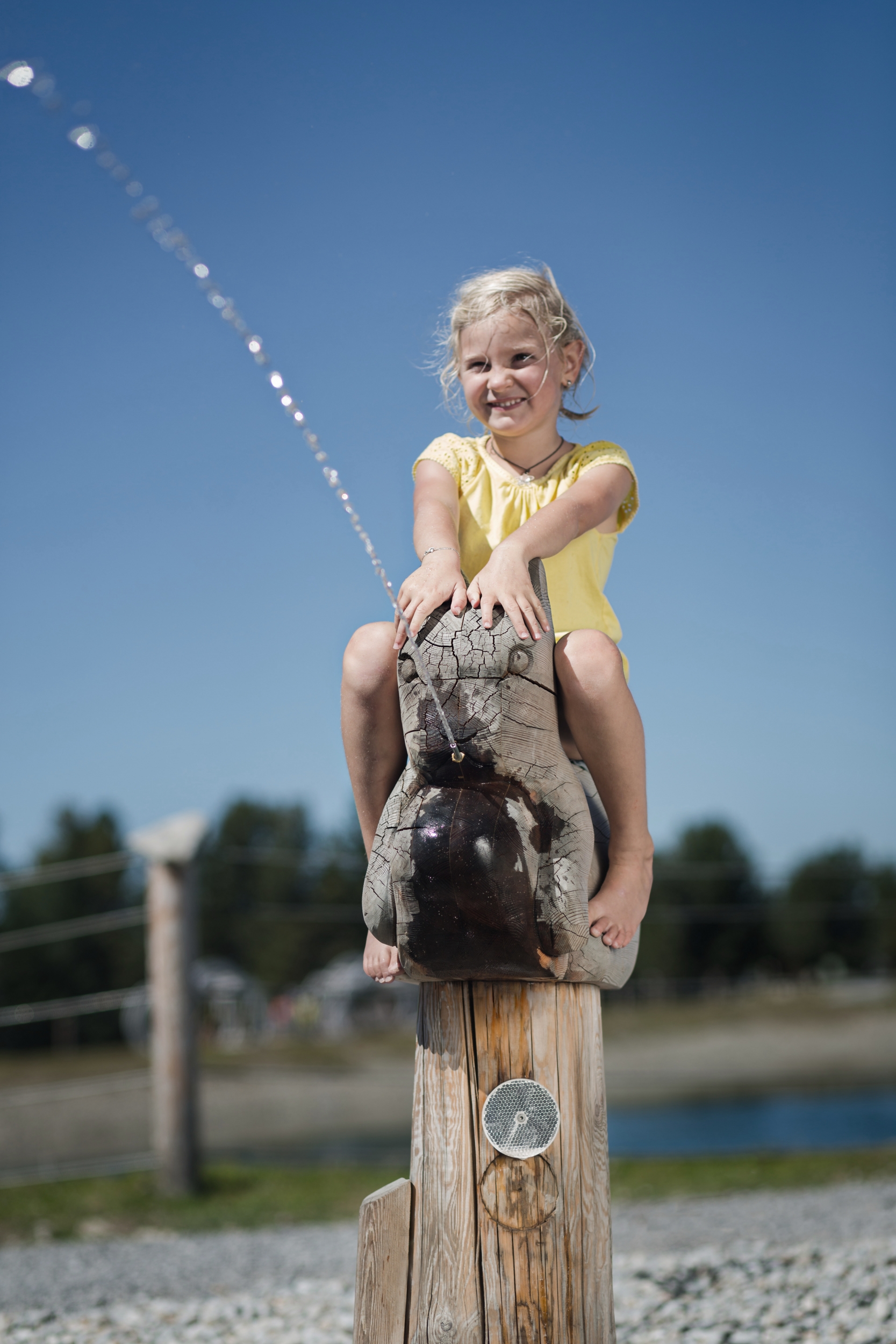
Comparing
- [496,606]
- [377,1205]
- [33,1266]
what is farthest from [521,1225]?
[33,1266]

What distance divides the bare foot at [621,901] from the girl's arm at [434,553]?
0.60 m

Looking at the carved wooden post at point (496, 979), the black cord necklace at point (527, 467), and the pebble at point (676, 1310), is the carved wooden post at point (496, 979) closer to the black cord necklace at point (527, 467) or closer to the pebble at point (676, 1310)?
the black cord necklace at point (527, 467)

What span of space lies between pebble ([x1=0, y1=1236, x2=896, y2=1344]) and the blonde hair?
259 centimetres

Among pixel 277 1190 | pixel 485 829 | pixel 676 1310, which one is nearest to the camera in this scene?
pixel 485 829

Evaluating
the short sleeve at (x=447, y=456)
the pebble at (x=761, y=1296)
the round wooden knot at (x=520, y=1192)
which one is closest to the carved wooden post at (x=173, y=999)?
the pebble at (x=761, y=1296)

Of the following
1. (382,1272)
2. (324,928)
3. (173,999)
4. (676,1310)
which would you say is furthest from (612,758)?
(324,928)

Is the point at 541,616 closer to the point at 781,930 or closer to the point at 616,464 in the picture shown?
the point at 616,464

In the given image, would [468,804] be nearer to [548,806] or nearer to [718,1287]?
[548,806]

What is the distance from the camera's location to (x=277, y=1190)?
18.5 ft

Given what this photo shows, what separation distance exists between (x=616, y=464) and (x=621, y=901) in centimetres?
89

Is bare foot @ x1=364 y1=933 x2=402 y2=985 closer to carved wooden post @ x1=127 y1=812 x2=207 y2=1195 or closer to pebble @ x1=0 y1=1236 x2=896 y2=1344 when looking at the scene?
pebble @ x1=0 y1=1236 x2=896 y2=1344

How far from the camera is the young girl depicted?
1990 millimetres

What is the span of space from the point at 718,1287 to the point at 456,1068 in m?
2.14

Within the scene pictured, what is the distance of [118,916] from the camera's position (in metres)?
5.87
